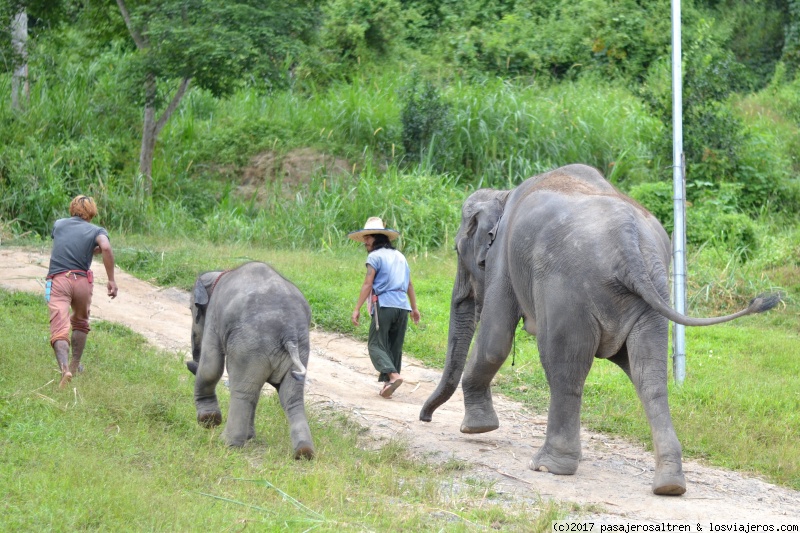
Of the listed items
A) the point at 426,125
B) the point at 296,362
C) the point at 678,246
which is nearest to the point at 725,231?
the point at 426,125

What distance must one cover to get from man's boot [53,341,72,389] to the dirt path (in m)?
1.85

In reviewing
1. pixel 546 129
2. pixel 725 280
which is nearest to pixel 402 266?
pixel 725 280

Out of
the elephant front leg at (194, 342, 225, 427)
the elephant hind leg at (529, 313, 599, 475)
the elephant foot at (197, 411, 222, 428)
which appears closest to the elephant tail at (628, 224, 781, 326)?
the elephant hind leg at (529, 313, 599, 475)

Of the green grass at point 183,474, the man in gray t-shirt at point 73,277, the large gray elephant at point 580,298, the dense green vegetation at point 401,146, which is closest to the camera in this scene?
the green grass at point 183,474

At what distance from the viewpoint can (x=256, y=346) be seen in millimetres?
6367

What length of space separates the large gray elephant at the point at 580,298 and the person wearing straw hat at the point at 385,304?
6.09 ft

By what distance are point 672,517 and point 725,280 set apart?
7.39 m

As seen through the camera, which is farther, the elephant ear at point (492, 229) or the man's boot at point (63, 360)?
the man's boot at point (63, 360)

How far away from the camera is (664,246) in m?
6.27

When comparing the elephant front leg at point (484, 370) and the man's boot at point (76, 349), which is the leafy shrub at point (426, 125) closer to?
the man's boot at point (76, 349)

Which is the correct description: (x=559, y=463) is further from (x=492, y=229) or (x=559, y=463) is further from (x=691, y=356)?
(x=691, y=356)

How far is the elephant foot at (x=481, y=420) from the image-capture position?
7.18 m

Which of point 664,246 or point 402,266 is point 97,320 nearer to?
point 402,266

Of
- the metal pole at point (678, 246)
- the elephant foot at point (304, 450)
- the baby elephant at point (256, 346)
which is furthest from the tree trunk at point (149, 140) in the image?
the elephant foot at point (304, 450)
